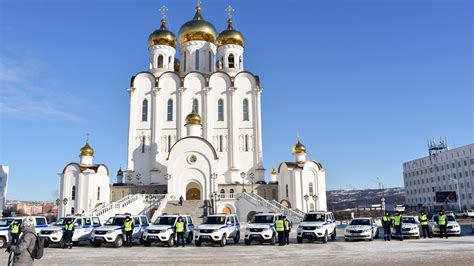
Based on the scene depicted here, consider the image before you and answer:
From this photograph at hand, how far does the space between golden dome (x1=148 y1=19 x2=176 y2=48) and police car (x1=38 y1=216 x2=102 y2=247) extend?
3431 centimetres

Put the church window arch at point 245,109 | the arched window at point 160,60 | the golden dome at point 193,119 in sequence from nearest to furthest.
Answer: the golden dome at point 193,119, the church window arch at point 245,109, the arched window at point 160,60

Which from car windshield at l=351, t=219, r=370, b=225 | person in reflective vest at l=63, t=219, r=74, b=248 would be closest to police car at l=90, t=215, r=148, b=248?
person in reflective vest at l=63, t=219, r=74, b=248

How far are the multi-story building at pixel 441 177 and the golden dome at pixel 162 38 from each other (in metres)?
43.0

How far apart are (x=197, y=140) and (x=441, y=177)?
170ft

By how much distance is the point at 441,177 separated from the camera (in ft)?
240

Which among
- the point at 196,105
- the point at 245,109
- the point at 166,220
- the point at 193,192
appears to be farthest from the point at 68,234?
the point at 245,109

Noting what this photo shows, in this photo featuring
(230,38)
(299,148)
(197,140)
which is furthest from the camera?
(230,38)

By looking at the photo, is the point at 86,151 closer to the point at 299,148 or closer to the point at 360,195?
the point at 299,148

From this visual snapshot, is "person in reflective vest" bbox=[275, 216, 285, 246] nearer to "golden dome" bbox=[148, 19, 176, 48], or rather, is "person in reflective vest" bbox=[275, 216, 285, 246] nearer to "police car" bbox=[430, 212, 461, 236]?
"police car" bbox=[430, 212, 461, 236]

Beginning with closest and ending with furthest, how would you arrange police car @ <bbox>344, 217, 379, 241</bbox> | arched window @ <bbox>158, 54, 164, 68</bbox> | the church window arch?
police car @ <bbox>344, 217, 379, 241</bbox>, the church window arch, arched window @ <bbox>158, 54, 164, 68</bbox>

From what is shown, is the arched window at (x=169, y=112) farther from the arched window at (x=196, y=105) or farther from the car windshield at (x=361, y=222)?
the car windshield at (x=361, y=222)

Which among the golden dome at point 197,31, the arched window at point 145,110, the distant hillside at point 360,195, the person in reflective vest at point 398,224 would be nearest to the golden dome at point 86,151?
the arched window at point 145,110

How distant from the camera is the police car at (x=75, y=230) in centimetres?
1842

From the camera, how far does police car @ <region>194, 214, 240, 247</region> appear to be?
59.0ft
